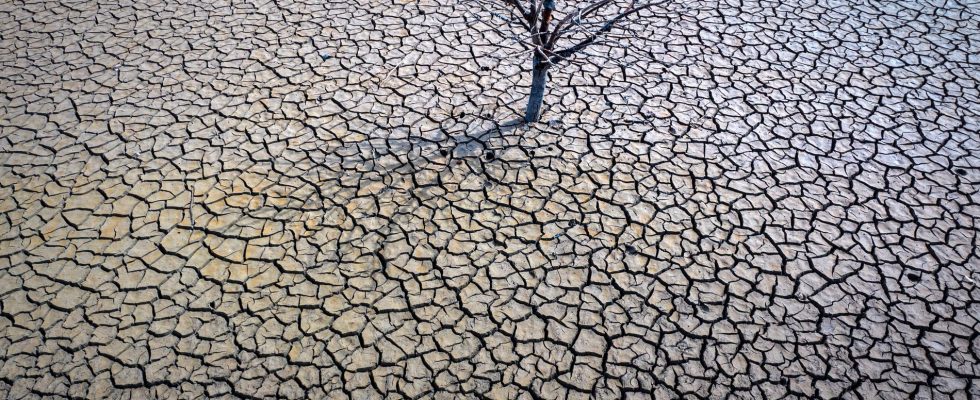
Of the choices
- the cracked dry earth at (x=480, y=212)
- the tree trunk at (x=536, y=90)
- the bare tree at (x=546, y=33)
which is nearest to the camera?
the cracked dry earth at (x=480, y=212)

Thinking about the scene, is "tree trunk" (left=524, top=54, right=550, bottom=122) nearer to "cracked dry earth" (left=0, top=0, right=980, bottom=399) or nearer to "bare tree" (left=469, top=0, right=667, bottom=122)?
"bare tree" (left=469, top=0, right=667, bottom=122)

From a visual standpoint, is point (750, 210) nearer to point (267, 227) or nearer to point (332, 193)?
point (332, 193)

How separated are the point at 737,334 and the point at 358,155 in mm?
2673

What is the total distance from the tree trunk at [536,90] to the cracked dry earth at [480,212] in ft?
0.47

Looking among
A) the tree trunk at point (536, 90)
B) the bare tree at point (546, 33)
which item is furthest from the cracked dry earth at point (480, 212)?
the bare tree at point (546, 33)

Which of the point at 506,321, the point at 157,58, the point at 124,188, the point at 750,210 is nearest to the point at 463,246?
the point at 506,321

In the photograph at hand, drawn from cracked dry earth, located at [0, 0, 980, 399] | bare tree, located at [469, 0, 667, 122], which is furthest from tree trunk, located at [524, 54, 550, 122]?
cracked dry earth, located at [0, 0, 980, 399]

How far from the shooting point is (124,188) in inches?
154

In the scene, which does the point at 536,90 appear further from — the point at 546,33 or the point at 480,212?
the point at 480,212

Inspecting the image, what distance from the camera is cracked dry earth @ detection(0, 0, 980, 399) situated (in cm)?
302

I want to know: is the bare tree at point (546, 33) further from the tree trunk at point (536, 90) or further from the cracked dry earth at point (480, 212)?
the cracked dry earth at point (480, 212)

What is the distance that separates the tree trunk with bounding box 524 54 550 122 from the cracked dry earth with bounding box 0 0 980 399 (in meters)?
0.14

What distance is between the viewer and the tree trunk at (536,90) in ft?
13.7

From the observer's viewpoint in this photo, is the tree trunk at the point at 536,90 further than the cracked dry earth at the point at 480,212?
Yes
